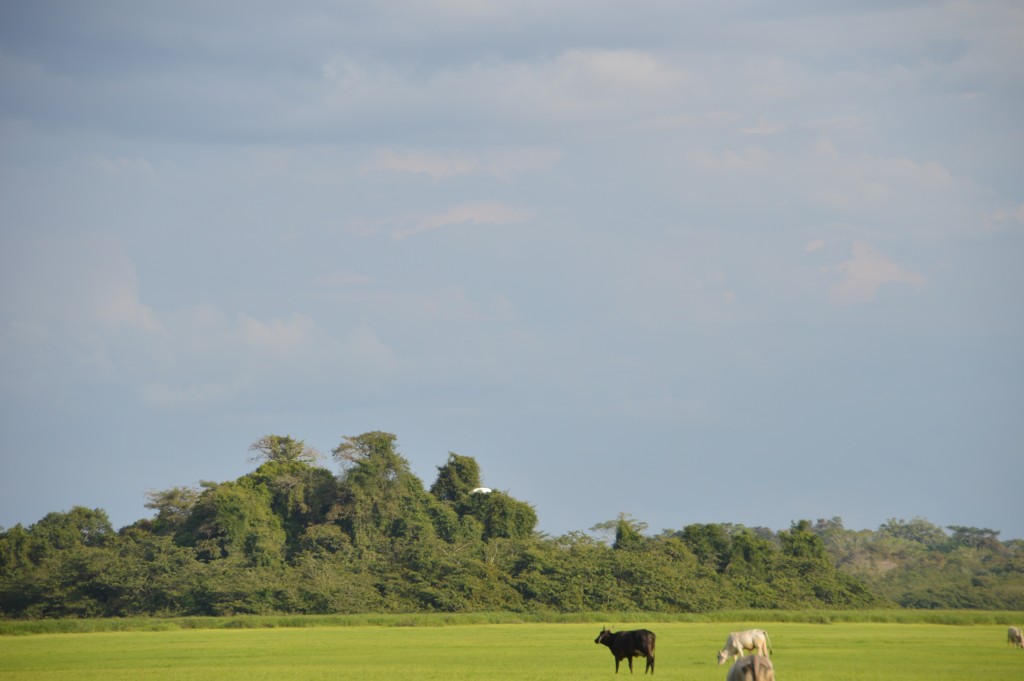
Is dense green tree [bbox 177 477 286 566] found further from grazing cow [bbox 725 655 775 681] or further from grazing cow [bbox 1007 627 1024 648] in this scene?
grazing cow [bbox 725 655 775 681]

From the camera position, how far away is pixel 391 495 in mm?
69312

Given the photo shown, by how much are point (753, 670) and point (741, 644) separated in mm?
9647

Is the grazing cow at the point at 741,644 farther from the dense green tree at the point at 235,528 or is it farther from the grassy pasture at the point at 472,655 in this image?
the dense green tree at the point at 235,528

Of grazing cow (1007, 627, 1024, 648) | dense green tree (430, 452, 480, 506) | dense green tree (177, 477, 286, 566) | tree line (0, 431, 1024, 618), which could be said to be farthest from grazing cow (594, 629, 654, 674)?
dense green tree (430, 452, 480, 506)

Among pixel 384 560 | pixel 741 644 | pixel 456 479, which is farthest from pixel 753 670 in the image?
pixel 456 479

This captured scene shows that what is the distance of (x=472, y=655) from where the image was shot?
103 ft

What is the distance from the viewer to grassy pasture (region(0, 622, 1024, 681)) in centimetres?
2555

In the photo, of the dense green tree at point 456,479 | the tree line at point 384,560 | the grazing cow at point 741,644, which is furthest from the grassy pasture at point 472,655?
the dense green tree at point 456,479

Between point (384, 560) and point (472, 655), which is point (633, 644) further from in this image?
point (384, 560)

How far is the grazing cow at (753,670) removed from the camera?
19234 mm

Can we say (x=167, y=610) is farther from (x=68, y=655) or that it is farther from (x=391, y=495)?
(x=68, y=655)

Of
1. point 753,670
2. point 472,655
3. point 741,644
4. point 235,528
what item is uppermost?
point 235,528

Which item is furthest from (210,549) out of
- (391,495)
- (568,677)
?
(568,677)

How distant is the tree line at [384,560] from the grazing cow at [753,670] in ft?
133
